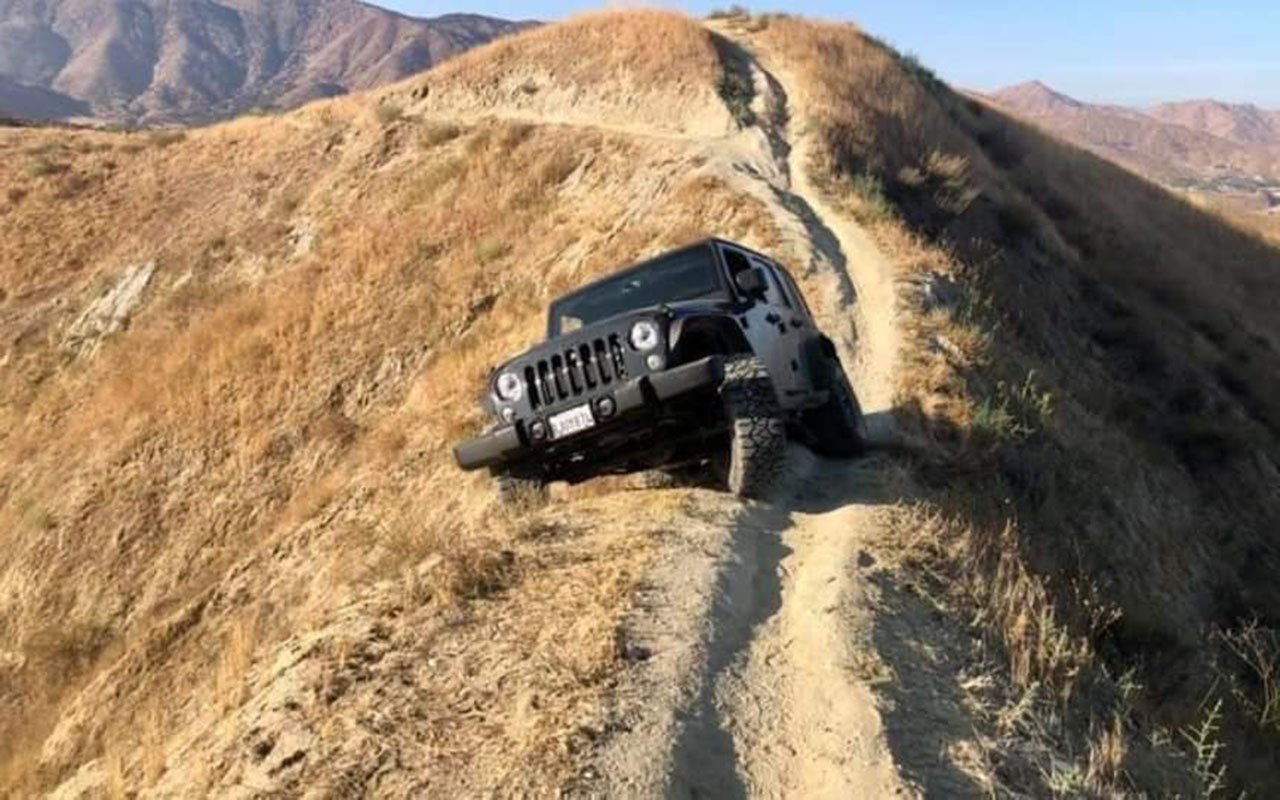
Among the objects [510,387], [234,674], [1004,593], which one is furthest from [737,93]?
[234,674]

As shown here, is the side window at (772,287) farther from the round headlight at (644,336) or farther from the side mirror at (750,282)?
the round headlight at (644,336)

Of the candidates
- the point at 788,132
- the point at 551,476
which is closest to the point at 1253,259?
the point at 788,132

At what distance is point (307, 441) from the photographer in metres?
18.6

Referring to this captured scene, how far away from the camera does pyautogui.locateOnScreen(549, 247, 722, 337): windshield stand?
1013 cm

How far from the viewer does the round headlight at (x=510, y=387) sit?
8.93m

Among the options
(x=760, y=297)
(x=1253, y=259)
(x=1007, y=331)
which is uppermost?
(x=760, y=297)

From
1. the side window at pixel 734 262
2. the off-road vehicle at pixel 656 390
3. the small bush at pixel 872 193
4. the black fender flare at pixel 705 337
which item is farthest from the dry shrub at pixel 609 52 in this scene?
the black fender flare at pixel 705 337

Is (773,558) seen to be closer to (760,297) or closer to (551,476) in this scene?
(551,476)

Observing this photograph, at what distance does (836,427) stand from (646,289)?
96.4 inches

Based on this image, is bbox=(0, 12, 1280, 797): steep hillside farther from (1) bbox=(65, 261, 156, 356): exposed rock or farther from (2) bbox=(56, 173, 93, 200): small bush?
(2) bbox=(56, 173, 93, 200): small bush

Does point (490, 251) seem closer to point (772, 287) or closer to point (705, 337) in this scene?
point (772, 287)

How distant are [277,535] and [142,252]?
49.2 feet

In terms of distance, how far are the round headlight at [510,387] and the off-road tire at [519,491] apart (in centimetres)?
77

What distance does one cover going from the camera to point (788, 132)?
2489 cm
